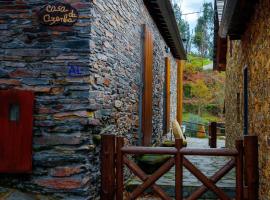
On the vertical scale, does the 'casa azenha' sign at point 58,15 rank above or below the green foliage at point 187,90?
above

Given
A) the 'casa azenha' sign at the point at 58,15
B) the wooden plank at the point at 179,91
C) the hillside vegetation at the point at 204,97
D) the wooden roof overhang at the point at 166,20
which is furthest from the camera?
the hillside vegetation at the point at 204,97

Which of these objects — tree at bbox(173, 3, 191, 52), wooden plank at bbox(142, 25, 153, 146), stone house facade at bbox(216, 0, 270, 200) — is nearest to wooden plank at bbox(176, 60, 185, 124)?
wooden plank at bbox(142, 25, 153, 146)

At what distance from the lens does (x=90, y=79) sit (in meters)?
4.55

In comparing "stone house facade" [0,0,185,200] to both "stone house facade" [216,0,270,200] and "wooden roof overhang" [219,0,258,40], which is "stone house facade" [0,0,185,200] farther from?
"stone house facade" [216,0,270,200]

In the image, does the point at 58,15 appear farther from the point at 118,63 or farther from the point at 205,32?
the point at 205,32

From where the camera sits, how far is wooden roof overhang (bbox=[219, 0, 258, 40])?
5.14 meters

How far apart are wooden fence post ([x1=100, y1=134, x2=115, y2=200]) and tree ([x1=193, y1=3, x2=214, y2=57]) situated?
124 feet

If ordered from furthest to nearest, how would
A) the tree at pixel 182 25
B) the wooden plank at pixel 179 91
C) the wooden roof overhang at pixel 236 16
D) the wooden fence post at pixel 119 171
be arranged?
the tree at pixel 182 25, the wooden plank at pixel 179 91, the wooden roof overhang at pixel 236 16, the wooden fence post at pixel 119 171

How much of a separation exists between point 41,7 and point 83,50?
0.74 meters

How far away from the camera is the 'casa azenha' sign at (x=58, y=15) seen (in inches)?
180

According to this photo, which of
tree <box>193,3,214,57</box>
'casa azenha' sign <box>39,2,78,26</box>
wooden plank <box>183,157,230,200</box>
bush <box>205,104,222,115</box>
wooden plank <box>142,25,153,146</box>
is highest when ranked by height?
tree <box>193,3,214,57</box>

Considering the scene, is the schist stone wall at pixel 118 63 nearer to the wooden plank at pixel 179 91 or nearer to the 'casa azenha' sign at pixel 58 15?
the 'casa azenha' sign at pixel 58 15

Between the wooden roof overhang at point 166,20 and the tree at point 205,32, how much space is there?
94.0 feet

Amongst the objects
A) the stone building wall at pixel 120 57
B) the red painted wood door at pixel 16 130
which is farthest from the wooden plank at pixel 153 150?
the red painted wood door at pixel 16 130
